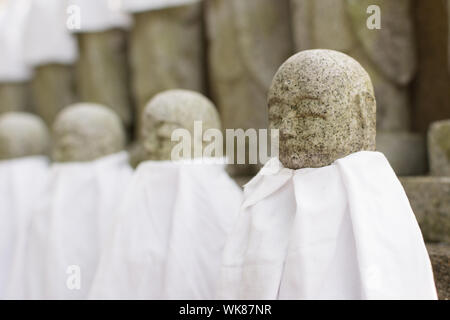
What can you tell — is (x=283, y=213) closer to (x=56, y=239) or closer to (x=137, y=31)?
(x=56, y=239)

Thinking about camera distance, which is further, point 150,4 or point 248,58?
point 150,4

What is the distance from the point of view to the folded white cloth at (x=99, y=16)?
443 centimetres

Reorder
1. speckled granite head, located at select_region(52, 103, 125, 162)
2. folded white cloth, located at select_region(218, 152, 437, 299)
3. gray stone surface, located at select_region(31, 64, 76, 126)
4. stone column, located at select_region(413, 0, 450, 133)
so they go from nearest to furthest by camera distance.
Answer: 1. folded white cloth, located at select_region(218, 152, 437, 299)
2. stone column, located at select_region(413, 0, 450, 133)
3. speckled granite head, located at select_region(52, 103, 125, 162)
4. gray stone surface, located at select_region(31, 64, 76, 126)

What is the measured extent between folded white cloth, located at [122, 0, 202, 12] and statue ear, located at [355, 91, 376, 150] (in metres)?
2.36

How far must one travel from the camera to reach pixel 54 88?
→ 5.13 metres

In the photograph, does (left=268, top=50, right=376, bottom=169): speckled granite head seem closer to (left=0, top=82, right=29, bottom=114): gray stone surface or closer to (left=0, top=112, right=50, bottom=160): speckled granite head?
(left=0, top=112, right=50, bottom=160): speckled granite head

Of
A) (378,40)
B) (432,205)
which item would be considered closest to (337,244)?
(432,205)

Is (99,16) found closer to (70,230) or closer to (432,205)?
(70,230)

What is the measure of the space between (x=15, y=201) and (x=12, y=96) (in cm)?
213

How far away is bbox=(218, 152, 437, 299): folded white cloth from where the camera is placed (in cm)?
158

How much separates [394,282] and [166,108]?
142 centimetres

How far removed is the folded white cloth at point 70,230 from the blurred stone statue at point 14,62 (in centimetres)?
233

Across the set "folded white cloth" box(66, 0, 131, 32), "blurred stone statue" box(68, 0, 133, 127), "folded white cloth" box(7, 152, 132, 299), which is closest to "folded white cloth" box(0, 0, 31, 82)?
"blurred stone statue" box(68, 0, 133, 127)

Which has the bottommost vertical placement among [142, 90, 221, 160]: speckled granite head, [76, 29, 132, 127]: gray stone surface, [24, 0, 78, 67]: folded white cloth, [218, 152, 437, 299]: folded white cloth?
[218, 152, 437, 299]: folded white cloth
